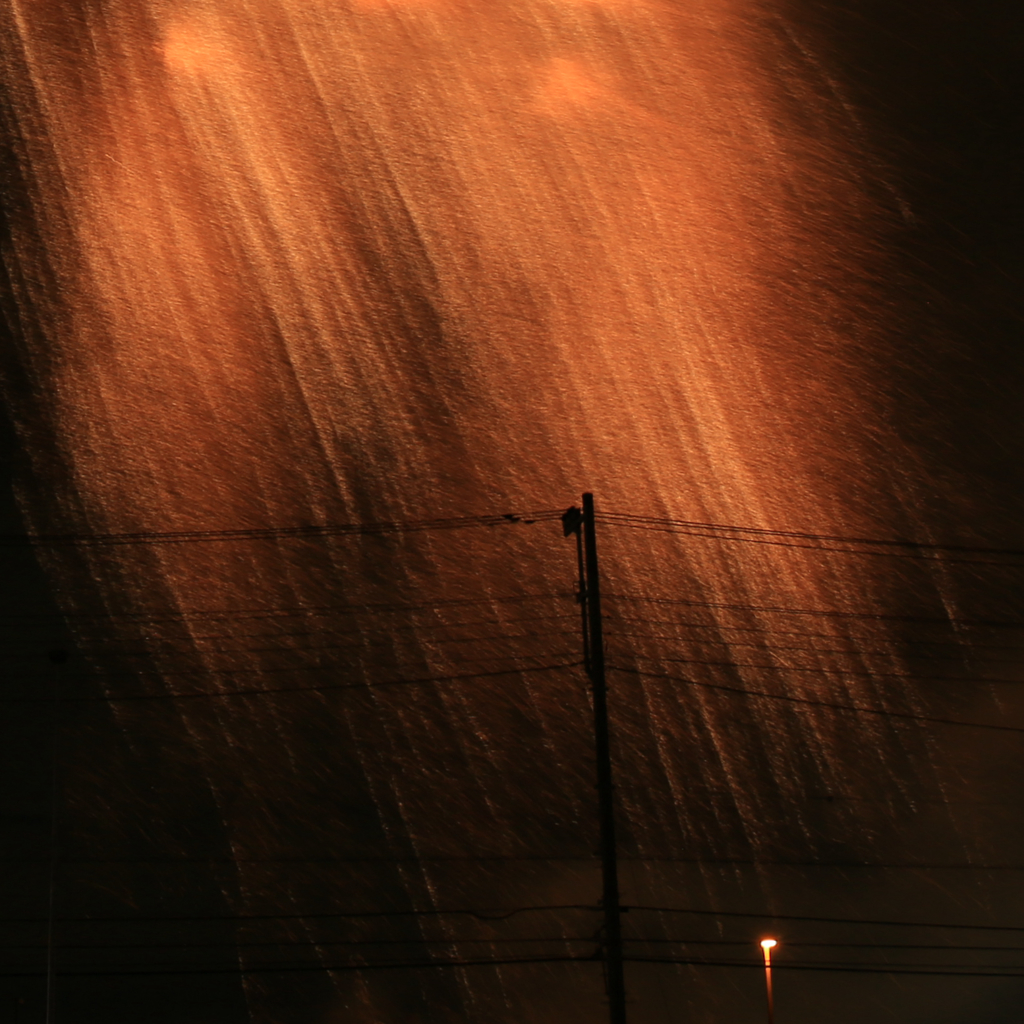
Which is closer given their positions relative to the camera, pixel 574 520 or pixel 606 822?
pixel 606 822

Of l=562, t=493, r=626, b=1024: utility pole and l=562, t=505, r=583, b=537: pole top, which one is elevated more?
l=562, t=505, r=583, b=537: pole top

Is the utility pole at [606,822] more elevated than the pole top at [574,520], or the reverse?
the pole top at [574,520]

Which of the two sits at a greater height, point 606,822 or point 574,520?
point 574,520

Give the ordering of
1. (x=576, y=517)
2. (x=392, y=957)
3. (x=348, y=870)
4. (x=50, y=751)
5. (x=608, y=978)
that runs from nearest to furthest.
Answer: (x=608, y=978) < (x=576, y=517) < (x=50, y=751) < (x=348, y=870) < (x=392, y=957)

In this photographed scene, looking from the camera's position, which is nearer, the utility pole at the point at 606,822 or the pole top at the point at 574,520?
the utility pole at the point at 606,822

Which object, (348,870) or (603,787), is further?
(348,870)

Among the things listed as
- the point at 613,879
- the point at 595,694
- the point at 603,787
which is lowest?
the point at 613,879

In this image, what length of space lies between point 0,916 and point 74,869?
166 centimetres

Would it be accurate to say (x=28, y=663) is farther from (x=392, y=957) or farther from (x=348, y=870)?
(x=392, y=957)

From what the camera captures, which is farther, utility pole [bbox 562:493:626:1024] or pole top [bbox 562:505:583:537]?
pole top [bbox 562:505:583:537]

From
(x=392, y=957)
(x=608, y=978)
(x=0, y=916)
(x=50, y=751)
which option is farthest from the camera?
(x=392, y=957)

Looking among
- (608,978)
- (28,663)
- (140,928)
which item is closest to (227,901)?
(140,928)

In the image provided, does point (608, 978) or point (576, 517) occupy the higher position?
point (576, 517)

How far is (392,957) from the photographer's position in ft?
88.9
